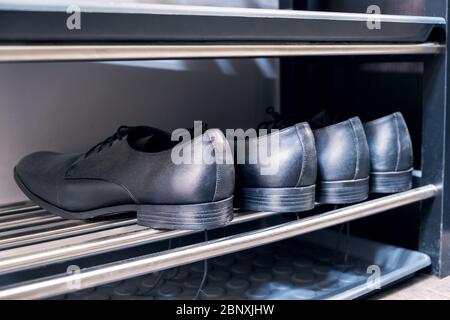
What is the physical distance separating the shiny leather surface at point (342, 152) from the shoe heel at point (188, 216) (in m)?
0.20

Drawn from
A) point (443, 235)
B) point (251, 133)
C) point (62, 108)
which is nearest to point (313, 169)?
point (251, 133)

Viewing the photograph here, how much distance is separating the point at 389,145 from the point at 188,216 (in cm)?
39

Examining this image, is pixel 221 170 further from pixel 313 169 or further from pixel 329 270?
pixel 329 270

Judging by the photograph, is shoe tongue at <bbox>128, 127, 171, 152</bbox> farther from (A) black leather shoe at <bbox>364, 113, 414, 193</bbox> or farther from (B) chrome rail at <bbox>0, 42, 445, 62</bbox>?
(A) black leather shoe at <bbox>364, 113, 414, 193</bbox>

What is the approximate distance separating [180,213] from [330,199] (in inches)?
10.3

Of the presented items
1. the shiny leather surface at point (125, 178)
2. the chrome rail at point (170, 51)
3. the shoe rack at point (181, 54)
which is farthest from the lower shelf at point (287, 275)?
the chrome rail at point (170, 51)

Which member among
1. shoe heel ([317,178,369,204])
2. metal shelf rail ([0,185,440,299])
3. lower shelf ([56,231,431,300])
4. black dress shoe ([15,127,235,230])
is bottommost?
lower shelf ([56,231,431,300])

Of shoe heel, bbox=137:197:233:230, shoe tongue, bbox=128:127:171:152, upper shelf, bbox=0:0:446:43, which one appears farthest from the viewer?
shoe tongue, bbox=128:127:171:152

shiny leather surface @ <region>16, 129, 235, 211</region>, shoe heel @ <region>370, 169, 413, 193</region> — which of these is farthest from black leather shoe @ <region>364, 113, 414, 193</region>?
shiny leather surface @ <region>16, 129, 235, 211</region>

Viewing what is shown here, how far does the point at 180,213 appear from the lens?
2.10 ft

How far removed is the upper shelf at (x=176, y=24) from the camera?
49cm

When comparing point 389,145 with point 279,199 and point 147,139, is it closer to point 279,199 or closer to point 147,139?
point 279,199

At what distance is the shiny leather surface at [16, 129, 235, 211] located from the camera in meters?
0.63

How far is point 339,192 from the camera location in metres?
0.78
